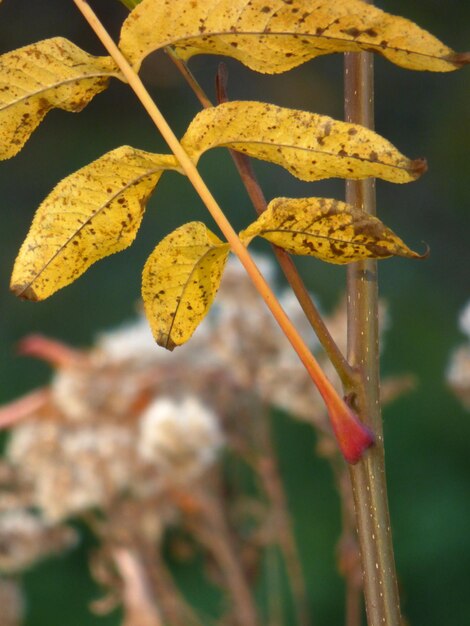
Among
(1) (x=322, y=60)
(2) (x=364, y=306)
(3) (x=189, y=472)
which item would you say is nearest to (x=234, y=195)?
(1) (x=322, y=60)

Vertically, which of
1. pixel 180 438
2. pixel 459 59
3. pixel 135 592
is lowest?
pixel 135 592

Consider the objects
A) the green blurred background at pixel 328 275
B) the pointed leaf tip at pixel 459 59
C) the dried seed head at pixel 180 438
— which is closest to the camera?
the pointed leaf tip at pixel 459 59

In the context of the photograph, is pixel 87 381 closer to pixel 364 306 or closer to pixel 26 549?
pixel 26 549

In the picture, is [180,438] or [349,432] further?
[180,438]

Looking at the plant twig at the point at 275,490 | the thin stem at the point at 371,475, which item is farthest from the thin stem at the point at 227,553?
the thin stem at the point at 371,475

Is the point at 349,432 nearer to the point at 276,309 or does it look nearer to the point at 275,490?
the point at 276,309

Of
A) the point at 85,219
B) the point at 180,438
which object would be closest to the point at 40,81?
the point at 85,219

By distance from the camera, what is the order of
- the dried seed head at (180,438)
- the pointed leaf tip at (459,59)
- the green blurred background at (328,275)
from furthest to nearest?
the green blurred background at (328,275) < the dried seed head at (180,438) < the pointed leaf tip at (459,59)

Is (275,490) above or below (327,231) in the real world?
below

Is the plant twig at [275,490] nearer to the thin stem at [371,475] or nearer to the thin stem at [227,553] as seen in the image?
the thin stem at [227,553]
